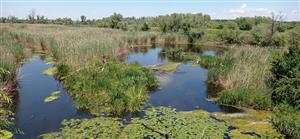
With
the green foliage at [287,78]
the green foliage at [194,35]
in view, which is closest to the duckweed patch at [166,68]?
the green foliage at [287,78]

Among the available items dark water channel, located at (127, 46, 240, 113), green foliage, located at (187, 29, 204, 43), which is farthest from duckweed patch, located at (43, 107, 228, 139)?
green foliage, located at (187, 29, 204, 43)

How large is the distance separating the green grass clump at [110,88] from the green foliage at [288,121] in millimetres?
4846

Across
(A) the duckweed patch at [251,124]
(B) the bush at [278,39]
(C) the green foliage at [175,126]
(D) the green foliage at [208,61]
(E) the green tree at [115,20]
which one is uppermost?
(E) the green tree at [115,20]

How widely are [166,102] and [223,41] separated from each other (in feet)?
95.1

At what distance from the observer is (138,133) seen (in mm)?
8656

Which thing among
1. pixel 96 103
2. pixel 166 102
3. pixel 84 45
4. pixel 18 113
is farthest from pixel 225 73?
pixel 18 113

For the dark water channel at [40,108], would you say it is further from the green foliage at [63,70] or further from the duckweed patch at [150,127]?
the duckweed patch at [150,127]

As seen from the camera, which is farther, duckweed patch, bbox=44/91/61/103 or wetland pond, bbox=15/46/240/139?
duckweed patch, bbox=44/91/61/103

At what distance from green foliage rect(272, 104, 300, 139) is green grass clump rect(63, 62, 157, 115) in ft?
15.9

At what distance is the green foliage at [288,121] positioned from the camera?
836cm

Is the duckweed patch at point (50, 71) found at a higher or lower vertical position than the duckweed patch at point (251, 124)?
higher

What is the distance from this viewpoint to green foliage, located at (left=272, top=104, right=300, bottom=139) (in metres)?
8.36

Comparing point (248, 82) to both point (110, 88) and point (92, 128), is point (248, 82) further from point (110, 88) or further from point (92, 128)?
point (92, 128)

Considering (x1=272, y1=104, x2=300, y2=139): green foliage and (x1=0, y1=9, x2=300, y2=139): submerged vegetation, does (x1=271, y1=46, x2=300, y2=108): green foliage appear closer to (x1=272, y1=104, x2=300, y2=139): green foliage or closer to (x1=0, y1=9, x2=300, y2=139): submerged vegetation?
(x1=0, y1=9, x2=300, y2=139): submerged vegetation
